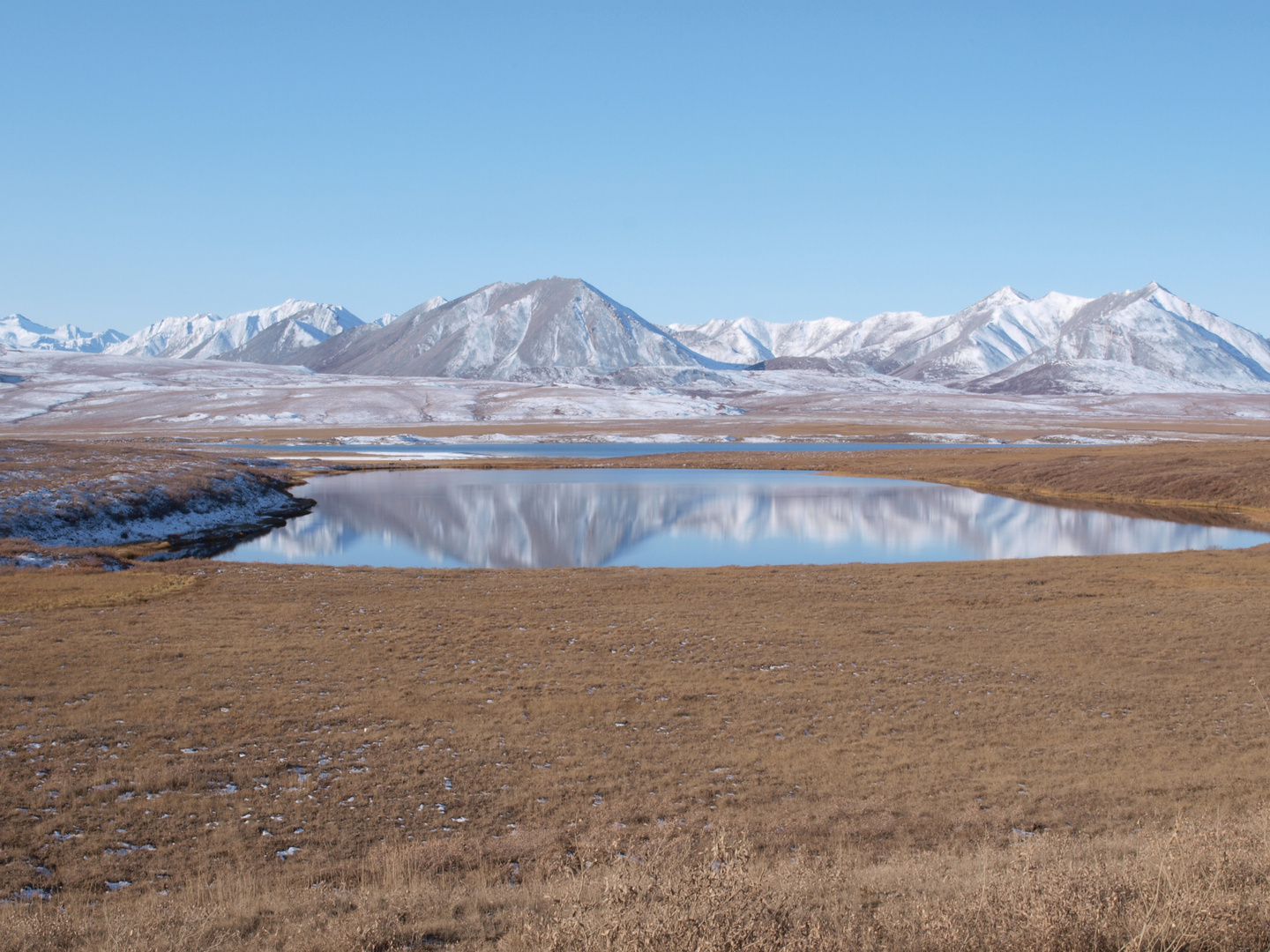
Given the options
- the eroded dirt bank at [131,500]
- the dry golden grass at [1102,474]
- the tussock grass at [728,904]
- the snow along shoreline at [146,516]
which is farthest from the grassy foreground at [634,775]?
the dry golden grass at [1102,474]

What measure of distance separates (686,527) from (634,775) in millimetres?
37803

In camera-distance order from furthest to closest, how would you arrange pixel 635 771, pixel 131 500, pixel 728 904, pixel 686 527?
pixel 686 527 → pixel 131 500 → pixel 635 771 → pixel 728 904

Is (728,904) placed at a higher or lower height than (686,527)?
higher

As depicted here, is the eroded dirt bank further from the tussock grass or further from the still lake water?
the tussock grass

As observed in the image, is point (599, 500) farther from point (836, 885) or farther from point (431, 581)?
point (836, 885)

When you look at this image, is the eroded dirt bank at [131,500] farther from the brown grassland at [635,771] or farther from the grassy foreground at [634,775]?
the grassy foreground at [634,775]

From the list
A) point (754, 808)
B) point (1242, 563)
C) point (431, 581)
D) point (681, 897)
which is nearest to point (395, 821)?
point (754, 808)

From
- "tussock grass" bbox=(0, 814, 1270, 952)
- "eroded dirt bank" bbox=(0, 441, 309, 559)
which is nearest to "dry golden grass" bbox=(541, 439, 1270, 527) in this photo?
"eroded dirt bank" bbox=(0, 441, 309, 559)

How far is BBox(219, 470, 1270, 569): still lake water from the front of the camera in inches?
1634

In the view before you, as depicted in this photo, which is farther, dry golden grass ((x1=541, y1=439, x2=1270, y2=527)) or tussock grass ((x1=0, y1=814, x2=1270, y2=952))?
dry golden grass ((x1=541, y1=439, x2=1270, y2=527))

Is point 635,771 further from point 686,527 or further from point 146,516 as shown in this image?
point 146,516

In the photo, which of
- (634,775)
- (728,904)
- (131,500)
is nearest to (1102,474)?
(634,775)

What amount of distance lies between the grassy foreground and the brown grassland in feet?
0.21

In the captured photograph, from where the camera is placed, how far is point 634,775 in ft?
44.4
